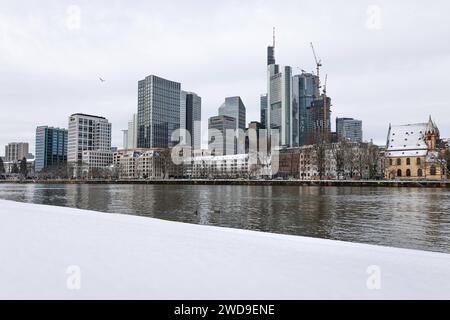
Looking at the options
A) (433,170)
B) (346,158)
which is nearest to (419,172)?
(433,170)

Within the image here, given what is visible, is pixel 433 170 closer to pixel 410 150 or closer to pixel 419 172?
pixel 419 172

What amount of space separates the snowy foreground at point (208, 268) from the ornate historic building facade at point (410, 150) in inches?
5016

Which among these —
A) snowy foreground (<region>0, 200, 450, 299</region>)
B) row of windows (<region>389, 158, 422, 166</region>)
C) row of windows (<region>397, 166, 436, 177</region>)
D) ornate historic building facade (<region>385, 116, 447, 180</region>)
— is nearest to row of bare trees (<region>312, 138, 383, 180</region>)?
row of windows (<region>389, 158, 422, 166</region>)

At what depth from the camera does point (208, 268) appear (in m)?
6.91

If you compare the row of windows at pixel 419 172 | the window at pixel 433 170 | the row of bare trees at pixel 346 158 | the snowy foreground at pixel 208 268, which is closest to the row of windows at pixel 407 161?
the row of windows at pixel 419 172

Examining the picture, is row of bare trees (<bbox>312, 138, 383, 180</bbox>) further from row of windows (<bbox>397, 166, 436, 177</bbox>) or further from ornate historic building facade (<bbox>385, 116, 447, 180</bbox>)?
row of windows (<bbox>397, 166, 436, 177</bbox>)

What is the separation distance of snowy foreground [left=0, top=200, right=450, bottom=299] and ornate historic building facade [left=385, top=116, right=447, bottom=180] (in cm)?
12740

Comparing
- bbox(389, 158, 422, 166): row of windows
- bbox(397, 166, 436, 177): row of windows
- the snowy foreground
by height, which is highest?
bbox(389, 158, 422, 166): row of windows

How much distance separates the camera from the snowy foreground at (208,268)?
569cm

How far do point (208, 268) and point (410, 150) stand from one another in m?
140

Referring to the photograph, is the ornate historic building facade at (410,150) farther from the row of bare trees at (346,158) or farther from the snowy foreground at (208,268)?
the snowy foreground at (208,268)

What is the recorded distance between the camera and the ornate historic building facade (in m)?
126

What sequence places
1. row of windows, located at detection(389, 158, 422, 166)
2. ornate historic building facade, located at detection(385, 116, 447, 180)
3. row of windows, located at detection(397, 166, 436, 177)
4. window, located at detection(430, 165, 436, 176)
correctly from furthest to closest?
row of windows, located at detection(389, 158, 422, 166) → ornate historic building facade, located at detection(385, 116, 447, 180) → row of windows, located at detection(397, 166, 436, 177) → window, located at detection(430, 165, 436, 176)
